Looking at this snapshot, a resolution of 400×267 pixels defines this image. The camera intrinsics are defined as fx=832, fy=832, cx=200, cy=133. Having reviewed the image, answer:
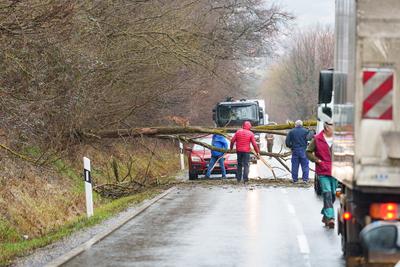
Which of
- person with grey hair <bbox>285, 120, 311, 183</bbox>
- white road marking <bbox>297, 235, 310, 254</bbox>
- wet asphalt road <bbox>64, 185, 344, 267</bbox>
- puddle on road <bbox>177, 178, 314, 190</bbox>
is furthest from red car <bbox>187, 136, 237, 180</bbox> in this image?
white road marking <bbox>297, 235, 310, 254</bbox>

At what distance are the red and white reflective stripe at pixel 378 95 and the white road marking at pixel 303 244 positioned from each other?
5.06m

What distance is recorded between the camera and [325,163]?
44.5 feet

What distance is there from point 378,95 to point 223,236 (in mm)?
6787

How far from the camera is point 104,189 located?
79.6 feet

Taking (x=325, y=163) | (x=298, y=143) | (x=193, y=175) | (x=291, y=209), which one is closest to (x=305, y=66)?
(x=193, y=175)

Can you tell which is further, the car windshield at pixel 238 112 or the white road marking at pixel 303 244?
the car windshield at pixel 238 112

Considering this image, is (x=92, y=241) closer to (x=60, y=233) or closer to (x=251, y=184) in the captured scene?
(x=60, y=233)

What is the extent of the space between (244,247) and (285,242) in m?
0.83

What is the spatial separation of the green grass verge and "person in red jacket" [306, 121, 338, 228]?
13.9ft

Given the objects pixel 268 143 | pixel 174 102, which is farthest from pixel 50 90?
pixel 268 143

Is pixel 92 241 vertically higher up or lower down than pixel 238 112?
lower down

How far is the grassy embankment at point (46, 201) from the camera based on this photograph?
15.4 metres

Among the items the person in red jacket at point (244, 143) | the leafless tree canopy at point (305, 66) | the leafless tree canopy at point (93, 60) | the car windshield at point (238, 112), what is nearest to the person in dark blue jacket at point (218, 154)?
the person in red jacket at point (244, 143)

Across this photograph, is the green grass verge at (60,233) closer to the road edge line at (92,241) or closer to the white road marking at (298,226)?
the road edge line at (92,241)
